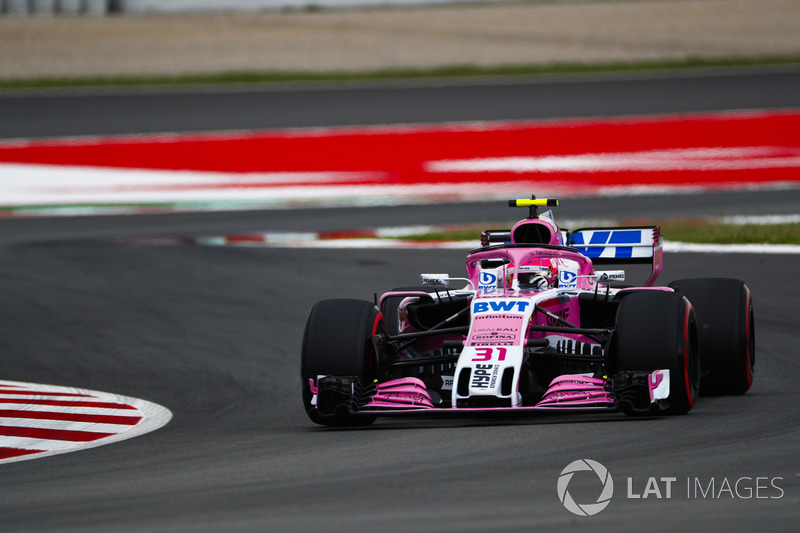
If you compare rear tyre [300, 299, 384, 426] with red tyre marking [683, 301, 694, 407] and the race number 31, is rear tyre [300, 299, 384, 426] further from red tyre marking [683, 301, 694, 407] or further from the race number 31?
red tyre marking [683, 301, 694, 407]

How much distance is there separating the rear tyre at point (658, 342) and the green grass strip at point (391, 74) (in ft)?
65.3

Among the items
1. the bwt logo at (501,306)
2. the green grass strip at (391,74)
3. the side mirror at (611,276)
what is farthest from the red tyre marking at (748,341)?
the green grass strip at (391,74)

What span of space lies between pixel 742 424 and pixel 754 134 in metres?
13.6

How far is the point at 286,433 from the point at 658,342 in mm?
2160

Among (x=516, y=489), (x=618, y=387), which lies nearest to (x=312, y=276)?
(x=618, y=387)

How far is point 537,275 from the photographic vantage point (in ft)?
28.7

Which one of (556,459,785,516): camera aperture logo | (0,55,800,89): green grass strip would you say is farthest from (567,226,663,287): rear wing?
(0,55,800,89): green grass strip

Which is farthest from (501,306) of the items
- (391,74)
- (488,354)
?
(391,74)

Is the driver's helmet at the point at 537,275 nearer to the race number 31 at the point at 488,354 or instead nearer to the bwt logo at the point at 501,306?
the bwt logo at the point at 501,306

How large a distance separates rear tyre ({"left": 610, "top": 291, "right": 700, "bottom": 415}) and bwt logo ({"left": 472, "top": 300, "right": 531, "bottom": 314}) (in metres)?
0.59

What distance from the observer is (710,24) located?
1264 inches

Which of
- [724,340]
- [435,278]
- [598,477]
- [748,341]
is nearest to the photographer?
[598,477]

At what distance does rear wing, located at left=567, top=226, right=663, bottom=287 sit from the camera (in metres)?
9.80

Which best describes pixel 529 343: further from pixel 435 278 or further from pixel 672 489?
pixel 672 489
